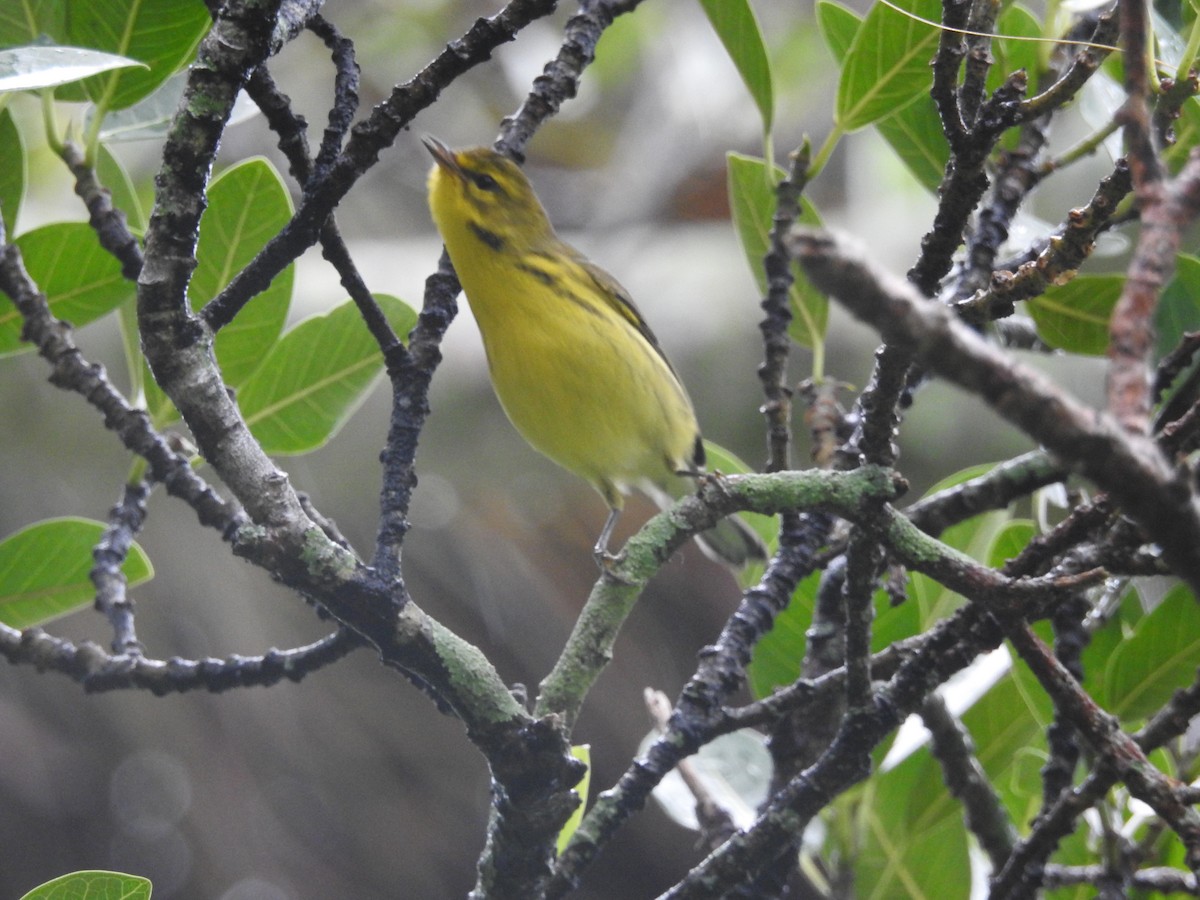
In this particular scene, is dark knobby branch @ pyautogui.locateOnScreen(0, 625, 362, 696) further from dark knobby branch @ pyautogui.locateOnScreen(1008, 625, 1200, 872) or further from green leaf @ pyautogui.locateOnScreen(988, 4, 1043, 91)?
green leaf @ pyautogui.locateOnScreen(988, 4, 1043, 91)

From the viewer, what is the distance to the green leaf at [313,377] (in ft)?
6.08

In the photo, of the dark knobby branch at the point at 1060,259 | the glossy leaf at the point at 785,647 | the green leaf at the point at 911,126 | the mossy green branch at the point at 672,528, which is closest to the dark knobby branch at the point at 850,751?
the mossy green branch at the point at 672,528

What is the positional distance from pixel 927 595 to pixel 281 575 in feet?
4.21

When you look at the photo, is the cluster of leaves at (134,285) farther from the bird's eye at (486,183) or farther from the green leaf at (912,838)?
the green leaf at (912,838)

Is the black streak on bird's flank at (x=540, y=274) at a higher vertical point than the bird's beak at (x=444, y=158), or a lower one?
lower

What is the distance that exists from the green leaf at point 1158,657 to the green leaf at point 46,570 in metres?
1.45

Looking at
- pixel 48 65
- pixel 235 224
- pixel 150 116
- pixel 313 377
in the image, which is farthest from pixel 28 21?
pixel 313 377

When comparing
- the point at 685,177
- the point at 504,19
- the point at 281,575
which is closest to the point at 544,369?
the point at 504,19

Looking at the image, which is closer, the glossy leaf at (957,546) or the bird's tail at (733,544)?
the glossy leaf at (957,546)

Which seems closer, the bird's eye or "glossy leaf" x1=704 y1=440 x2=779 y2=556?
"glossy leaf" x1=704 y1=440 x2=779 y2=556

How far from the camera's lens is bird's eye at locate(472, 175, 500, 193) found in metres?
2.29

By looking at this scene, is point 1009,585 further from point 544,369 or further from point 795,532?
point 544,369

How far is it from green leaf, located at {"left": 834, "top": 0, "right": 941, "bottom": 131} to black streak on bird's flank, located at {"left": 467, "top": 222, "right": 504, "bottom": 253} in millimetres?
790

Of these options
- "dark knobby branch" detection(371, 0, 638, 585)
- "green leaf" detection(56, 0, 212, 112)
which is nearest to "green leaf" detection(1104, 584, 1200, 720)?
"dark knobby branch" detection(371, 0, 638, 585)
